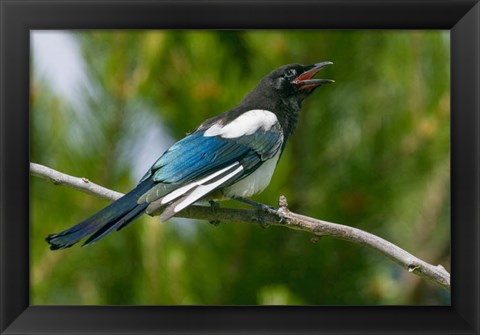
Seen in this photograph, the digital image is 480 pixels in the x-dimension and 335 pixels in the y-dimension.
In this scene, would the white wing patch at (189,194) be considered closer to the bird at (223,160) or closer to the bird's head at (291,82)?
the bird at (223,160)

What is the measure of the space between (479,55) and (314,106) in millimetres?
522

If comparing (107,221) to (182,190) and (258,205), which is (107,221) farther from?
(258,205)

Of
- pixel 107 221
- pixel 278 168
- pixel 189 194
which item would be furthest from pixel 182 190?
pixel 278 168

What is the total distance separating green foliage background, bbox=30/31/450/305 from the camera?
8.68ft

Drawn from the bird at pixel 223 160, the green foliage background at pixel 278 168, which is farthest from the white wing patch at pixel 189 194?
the green foliage background at pixel 278 168

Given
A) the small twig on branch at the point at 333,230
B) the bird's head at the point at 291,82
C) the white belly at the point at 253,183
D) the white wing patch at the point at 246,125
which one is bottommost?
the small twig on branch at the point at 333,230

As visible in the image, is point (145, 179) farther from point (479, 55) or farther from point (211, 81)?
point (479, 55)

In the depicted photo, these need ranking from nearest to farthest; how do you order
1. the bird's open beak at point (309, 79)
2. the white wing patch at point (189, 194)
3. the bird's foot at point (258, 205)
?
the white wing patch at point (189, 194)
the bird's foot at point (258, 205)
the bird's open beak at point (309, 79)

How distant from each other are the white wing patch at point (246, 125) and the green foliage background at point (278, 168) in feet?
0.35

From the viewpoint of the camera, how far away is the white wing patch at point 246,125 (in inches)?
96.3

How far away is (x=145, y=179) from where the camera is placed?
232cm
